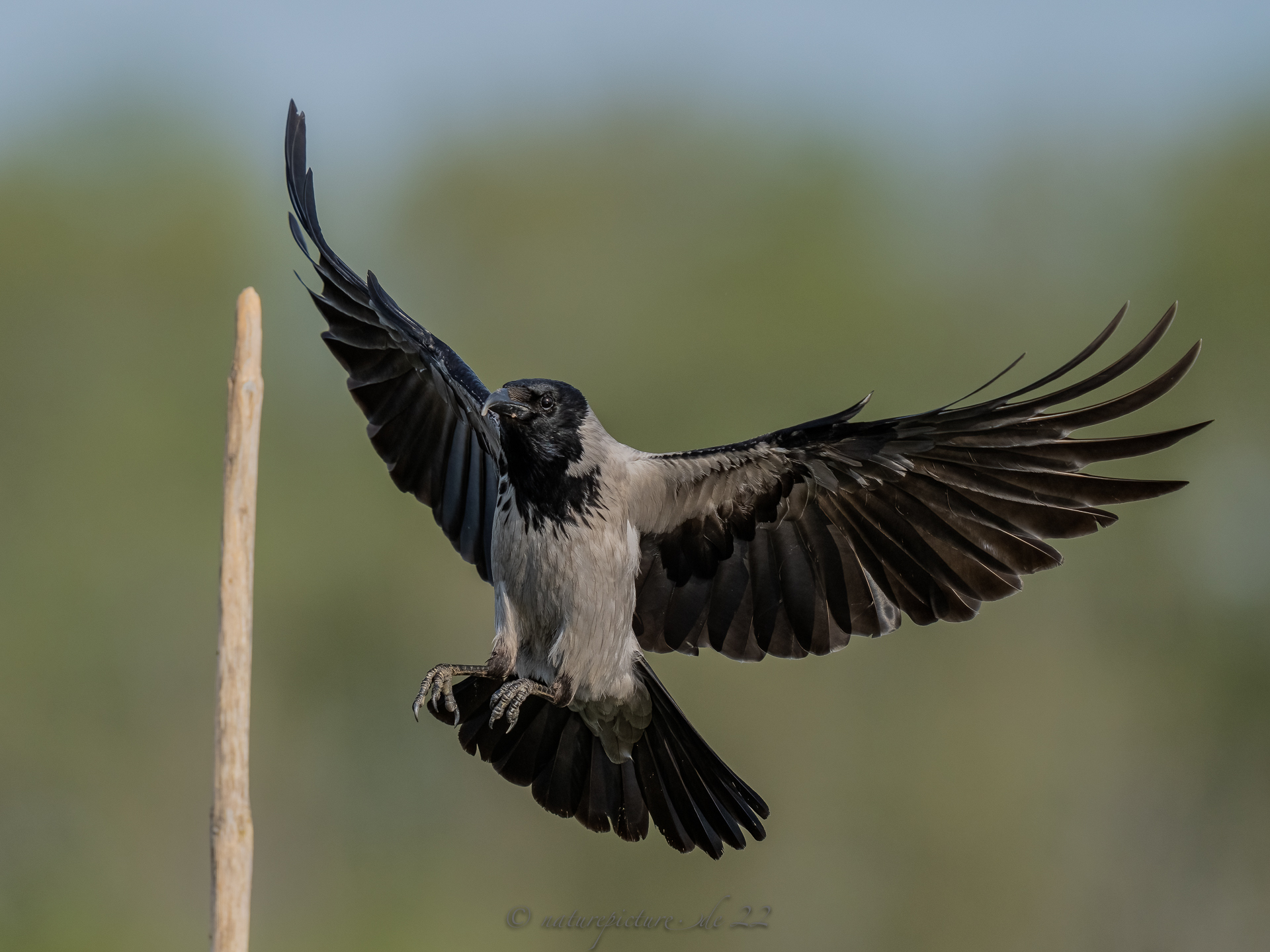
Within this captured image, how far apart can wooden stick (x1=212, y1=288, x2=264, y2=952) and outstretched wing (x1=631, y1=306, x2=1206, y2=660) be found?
3131mm

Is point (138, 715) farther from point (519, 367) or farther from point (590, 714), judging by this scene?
point (590, 714)

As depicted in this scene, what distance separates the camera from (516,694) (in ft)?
23.6

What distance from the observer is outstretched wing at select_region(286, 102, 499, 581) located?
309 inches

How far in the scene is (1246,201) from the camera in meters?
30.9

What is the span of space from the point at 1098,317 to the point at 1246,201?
16.9 ft

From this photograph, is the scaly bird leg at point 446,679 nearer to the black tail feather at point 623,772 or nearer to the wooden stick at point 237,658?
the black tail feather at point 623,772

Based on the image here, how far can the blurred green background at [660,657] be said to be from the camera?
26.9 m

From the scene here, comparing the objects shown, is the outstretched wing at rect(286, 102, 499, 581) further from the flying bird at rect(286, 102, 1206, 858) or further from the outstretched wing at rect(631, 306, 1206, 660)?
the outstretched wing at rect(631, 306, 1206, 660)

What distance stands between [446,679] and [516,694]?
418mm

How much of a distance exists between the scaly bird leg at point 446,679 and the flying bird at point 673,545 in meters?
0.02

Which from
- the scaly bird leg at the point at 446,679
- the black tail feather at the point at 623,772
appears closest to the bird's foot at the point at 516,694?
the scaly bird leg at the point at 446,679

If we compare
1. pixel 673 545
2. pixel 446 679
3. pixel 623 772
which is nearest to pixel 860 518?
pixel 673 545

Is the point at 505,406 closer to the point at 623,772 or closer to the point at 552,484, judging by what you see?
the point at 552,484

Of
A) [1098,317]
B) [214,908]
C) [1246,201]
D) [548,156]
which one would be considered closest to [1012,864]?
[1098,317]
